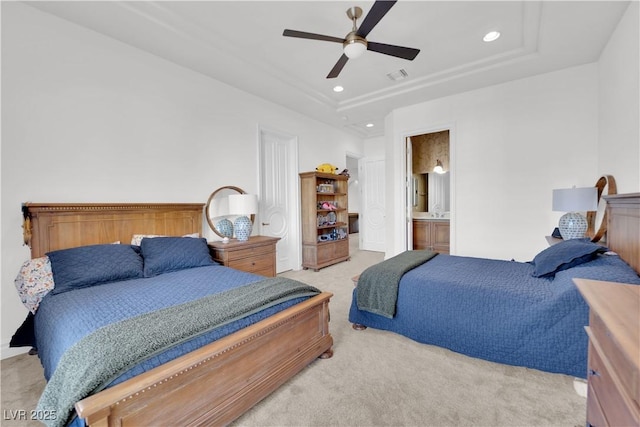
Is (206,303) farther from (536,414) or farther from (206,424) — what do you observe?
(536,414)

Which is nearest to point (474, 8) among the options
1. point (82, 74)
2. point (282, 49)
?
point (282, 49)

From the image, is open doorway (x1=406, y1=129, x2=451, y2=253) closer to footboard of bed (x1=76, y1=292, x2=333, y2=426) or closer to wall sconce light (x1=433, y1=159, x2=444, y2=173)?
wall sconce light (x1=433, y1=159, x2=444, y2=173)

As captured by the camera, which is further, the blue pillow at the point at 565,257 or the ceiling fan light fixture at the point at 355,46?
the ceiling fan light fixture at the point at 355,46

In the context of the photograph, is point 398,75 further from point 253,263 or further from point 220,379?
point 220,379

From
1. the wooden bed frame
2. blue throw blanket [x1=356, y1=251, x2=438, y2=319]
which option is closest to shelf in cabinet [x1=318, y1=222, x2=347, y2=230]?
blue throw blanket [x1=356, y1=251, x2=438, y2=319]

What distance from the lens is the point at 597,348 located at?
105cm

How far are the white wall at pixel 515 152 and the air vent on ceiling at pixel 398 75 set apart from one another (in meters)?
0.93

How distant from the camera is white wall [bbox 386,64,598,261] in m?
3.49

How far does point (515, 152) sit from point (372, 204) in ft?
10.5

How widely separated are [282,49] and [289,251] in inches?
119

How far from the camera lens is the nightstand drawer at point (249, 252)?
125 inches

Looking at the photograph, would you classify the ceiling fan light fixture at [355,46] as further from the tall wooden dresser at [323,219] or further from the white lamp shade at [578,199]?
the tall wooden dresser at [323,219]

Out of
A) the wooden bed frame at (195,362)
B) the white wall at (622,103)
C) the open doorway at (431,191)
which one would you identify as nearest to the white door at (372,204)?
the open doorway at (431,191)

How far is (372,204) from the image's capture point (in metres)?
6.66
